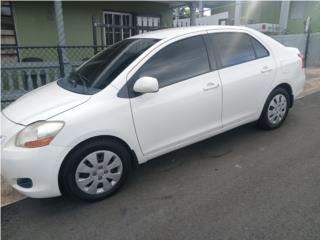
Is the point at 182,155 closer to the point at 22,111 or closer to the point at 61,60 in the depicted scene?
the point at 22,111

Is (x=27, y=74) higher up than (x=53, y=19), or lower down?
lower down

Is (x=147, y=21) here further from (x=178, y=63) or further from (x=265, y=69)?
(x=178, y=63)

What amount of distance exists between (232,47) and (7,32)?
7432 mm

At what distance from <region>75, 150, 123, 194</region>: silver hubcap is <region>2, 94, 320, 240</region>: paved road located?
0.18m

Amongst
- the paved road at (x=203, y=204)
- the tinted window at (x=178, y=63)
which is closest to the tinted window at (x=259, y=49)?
the tinted window at (x=178, y=63)

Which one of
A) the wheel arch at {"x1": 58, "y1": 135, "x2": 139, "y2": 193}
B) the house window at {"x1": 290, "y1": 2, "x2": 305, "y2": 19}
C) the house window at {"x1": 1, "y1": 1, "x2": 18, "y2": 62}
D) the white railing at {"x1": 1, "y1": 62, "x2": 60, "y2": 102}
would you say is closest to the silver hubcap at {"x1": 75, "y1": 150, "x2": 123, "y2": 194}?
the wheel arch at {"x1": 58, "y1": 135, "x2": 139, "y2": 193}

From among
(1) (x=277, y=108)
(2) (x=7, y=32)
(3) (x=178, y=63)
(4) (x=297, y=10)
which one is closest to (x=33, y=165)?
(3) (x=178, y=63)

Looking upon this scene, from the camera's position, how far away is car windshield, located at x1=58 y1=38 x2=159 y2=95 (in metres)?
3.02

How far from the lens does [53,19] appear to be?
8.80m

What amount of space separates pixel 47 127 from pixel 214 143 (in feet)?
7.80

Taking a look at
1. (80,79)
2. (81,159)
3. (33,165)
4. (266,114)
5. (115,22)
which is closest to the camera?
(33,165)

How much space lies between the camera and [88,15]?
30.5 feet

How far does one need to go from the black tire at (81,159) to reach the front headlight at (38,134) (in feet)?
0.85

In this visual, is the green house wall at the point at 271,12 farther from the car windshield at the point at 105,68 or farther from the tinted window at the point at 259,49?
the car windshield at the point at 105,68
